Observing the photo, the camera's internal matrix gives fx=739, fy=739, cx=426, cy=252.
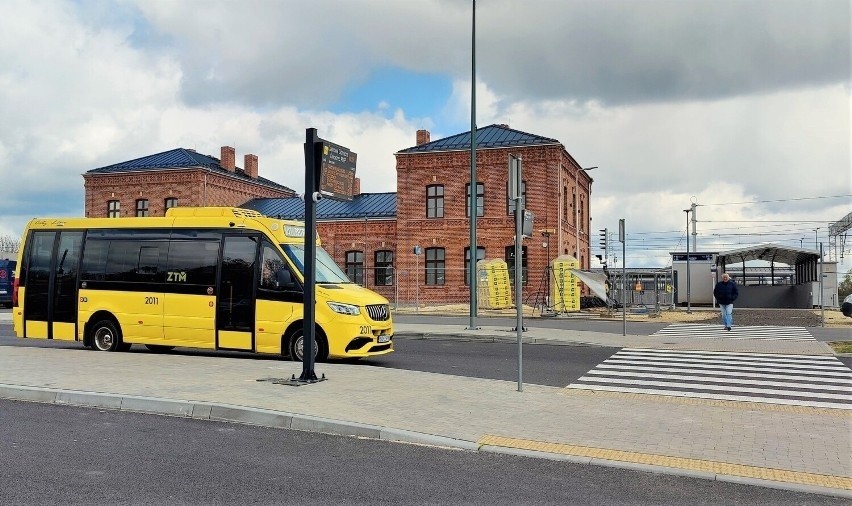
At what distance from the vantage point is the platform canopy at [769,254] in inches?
1464

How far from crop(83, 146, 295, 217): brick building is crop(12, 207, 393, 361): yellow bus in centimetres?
3342

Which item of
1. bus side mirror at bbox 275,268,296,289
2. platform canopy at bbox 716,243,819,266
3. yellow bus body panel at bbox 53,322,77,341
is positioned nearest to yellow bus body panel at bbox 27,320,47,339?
yellow bus body panel at bbox 53,322,77,341

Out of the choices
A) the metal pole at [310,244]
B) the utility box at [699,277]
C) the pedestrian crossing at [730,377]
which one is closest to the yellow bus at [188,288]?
the metal pole at [310,244]

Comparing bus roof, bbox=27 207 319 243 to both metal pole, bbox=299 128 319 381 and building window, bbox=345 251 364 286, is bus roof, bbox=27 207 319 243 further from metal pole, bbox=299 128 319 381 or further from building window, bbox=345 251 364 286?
building window, bbox=345 251 364 286

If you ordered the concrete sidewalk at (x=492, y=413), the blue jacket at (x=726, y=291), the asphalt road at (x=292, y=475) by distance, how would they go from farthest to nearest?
the blue jacket at (x=726, y=291) < the concrete sidewalk at (x=492, y=413) < the asphalt road at (x=292, y=475)

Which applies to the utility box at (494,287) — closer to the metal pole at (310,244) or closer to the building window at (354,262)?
the building window at (354,262)

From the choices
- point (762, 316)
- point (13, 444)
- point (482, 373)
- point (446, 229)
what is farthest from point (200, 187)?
point (13, 444)

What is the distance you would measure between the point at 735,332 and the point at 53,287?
18595 mm

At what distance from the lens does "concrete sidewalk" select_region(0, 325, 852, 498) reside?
6551mm

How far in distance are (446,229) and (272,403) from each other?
114 feet

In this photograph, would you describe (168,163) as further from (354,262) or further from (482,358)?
(482,358)

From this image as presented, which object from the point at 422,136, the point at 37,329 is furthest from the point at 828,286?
the point at 37,329

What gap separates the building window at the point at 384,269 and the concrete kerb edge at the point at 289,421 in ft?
109

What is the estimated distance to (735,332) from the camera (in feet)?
73.6
